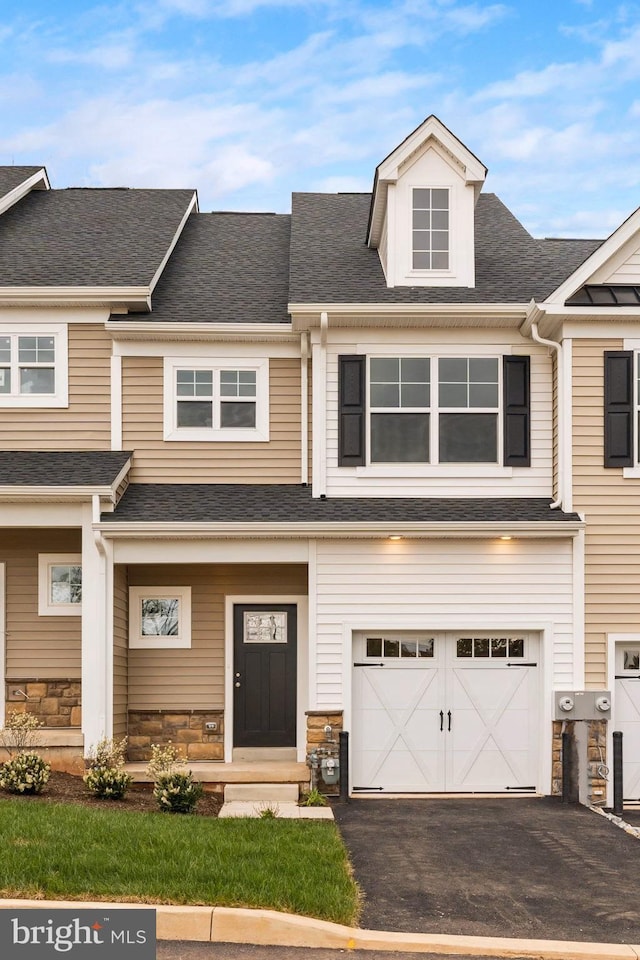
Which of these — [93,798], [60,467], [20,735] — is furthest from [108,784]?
[60,467]

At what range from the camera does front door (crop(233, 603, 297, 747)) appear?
575 inches

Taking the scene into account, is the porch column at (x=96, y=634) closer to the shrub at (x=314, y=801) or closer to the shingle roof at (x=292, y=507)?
the shingle roof at (x=292, y=507)

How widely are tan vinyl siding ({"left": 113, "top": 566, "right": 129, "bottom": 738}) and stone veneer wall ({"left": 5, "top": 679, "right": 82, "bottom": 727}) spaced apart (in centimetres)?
70

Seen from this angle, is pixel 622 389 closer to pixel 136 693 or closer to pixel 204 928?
pixel 136 693

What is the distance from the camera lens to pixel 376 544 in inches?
529

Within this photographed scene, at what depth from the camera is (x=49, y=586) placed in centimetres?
1459

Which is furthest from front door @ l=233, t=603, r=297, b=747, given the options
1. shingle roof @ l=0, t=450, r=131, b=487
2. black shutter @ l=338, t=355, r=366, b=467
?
shingle roof @ l=0, t=450, r=131, b=487

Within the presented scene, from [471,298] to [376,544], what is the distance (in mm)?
3598

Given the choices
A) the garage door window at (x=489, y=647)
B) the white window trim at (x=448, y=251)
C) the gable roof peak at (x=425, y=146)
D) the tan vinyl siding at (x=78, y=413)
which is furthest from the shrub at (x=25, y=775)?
the gable roof peak at (x=425, y=146)

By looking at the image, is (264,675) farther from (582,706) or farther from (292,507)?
(582,706)

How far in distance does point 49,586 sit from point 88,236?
5701mm

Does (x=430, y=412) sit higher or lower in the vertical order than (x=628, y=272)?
lower

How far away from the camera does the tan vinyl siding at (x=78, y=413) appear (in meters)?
14.5

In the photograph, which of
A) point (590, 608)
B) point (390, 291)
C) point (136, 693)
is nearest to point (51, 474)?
point (136, 693)
